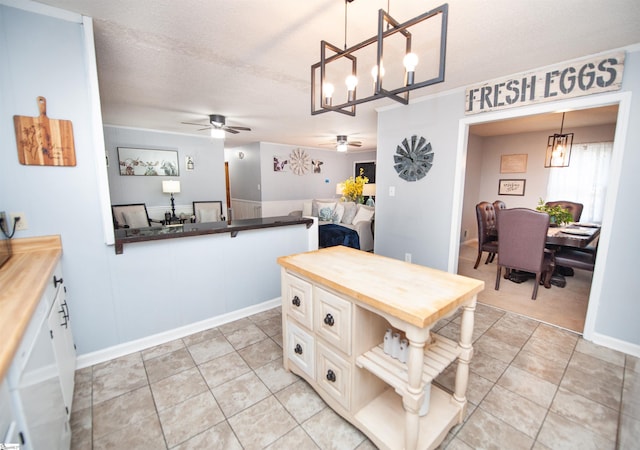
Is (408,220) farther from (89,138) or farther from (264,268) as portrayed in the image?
(89,138)

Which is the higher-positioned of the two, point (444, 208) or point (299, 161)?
point (299, 161)

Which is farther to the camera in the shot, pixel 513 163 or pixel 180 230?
pixel 513 163

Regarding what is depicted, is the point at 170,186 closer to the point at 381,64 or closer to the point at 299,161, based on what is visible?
the point at 299,161

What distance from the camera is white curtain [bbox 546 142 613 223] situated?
458 cm

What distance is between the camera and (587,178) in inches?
186

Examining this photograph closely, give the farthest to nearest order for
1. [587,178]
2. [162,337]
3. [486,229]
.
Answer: [587,178], [486,229], [162,337]

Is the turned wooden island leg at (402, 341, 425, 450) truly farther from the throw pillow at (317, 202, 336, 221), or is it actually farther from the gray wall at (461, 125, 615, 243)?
the gray wall at (461, 125, 615, 243)

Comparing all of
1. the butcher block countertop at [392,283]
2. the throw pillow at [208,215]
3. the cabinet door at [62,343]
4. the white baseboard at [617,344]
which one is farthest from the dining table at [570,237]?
the throw pillow at [208,215]

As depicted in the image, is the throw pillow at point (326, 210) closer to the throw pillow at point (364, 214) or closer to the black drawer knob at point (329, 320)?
the throw pillow at point (364, 214)

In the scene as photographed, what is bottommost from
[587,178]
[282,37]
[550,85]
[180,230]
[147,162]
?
[180,230]

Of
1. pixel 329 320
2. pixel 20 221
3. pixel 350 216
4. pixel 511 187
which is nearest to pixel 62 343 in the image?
pixel 20 221

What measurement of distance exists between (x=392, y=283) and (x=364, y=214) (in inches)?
151

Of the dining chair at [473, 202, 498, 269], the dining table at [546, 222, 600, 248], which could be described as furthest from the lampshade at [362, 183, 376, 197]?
the dining table at [546, 222, 600, 248]

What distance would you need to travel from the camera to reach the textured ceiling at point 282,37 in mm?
1604
